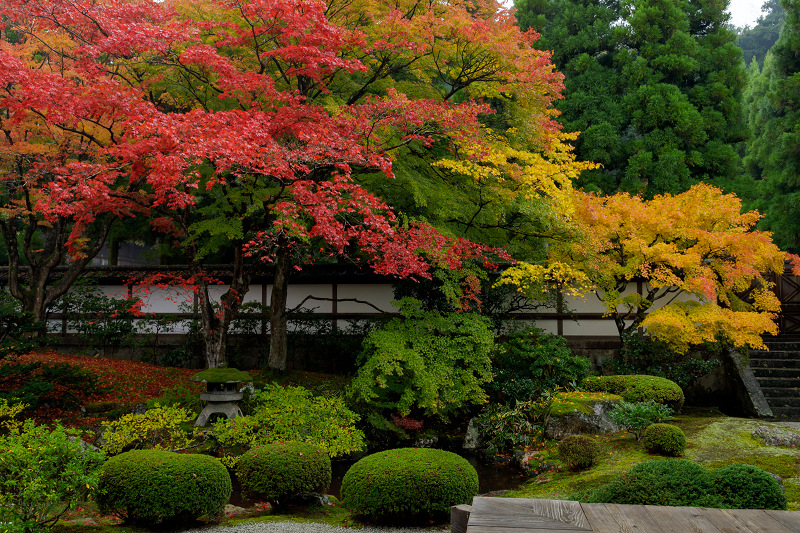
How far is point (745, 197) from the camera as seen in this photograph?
15164 millimetres

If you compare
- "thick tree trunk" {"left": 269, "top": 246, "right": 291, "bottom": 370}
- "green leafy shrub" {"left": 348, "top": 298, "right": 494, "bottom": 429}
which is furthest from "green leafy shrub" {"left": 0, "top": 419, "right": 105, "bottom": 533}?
"thick tree trunk" {"left": 269, "top": 246, "right": 291, "bottom": 370}

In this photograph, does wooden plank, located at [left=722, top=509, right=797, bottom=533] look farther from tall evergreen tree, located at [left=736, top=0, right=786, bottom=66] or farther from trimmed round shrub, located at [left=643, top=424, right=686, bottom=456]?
tall evergreen tree, located at [left=736, top=0, right=786, bottom=66]

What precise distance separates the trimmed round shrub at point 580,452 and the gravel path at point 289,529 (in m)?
2.74

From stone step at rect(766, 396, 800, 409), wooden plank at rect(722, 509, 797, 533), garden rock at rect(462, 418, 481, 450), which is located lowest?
garden rock at rect(462, 418, 481, 450)

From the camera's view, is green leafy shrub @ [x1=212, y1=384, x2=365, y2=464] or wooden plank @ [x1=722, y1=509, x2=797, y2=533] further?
green leafy shrub @ [x1=212, y1=384, x2=365, y2=464]

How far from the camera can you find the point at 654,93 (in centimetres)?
1514

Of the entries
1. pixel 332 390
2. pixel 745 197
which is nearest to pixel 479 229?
pixel 332 390

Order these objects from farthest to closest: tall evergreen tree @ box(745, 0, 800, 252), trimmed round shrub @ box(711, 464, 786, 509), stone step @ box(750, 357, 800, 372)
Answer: tall evergreen tree @ box(745, 0, 800, 252) → stone step @ box(750, 357, 800, 372) → trimmed round shrub @ box(711, 464, 786, 509)

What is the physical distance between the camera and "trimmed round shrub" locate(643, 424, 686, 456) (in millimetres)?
7223

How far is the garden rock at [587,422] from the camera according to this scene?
29.5ft

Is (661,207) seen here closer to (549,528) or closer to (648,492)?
(648,492)

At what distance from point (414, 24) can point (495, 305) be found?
596cm

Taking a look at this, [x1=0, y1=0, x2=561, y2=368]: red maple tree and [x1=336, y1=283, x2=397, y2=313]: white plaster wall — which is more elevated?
[x1=0, y1=0, x2=561, y2=368]: red maple tree

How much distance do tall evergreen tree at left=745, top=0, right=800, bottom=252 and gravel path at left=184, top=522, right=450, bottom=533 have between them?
46.1 ft
